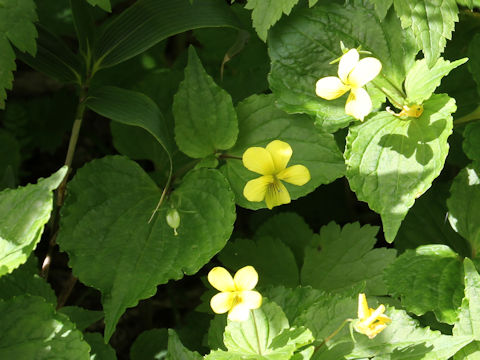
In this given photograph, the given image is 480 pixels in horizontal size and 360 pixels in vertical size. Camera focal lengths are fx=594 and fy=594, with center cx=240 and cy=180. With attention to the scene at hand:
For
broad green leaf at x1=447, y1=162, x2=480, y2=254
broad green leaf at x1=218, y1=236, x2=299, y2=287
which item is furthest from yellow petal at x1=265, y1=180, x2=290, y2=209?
broad green leaf at x1=447, y1=162, x2=480, y2=254

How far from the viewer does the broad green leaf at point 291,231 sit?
6.93 ft

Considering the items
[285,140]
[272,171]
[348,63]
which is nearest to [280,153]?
[272,171]

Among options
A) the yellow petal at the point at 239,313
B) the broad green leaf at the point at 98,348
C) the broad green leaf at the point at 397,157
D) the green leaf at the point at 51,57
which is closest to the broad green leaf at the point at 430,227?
the broad green leaf at the point at 397,157

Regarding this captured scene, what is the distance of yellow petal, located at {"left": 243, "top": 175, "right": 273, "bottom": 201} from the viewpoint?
1.56 metres

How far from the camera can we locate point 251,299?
1383 mm

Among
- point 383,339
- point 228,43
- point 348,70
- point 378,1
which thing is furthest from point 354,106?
point 228,43

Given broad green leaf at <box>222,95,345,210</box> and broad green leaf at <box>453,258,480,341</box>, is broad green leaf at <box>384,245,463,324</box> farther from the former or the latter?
broad green leaf at <box>222,95,345,210</box>

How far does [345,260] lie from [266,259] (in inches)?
10.3

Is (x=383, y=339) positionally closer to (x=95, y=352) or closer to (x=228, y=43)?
(x=95, y=352)

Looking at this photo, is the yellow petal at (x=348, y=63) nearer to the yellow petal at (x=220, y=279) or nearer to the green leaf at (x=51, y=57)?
the yellow petal at (x=220, y=279)

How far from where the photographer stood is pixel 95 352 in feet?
5.71

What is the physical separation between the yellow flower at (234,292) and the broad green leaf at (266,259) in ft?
1.76

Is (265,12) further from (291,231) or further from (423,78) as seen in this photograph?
(291,231)

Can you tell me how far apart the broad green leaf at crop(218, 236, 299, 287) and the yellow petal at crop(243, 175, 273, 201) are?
18.6 inches
